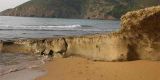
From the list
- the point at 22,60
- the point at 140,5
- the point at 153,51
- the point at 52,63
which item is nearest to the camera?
the point at 153,51

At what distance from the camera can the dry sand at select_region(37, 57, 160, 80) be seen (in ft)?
42.8

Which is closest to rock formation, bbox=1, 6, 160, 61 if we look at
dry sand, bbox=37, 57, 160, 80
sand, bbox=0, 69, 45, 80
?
dry sand, bbox=37, 57, 160, 80

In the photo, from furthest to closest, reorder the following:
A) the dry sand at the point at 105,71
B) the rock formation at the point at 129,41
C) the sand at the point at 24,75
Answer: the rock formation at the point at 129,41, the sand at the point at 24,75, the dry sand at the point at 105,71

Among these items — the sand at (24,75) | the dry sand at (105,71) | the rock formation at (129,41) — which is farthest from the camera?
the rock formation at (129,41)

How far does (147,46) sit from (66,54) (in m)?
5.72

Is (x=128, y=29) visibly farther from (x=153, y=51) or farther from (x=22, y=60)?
(x=22, y=60)

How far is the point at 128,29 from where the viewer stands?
1561 centimetres

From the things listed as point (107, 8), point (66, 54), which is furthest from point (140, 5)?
point (66, 54)

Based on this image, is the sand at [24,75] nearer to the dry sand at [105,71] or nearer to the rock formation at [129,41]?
the dry sand at [105,71]

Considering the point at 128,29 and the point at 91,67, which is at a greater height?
the point at 128,29

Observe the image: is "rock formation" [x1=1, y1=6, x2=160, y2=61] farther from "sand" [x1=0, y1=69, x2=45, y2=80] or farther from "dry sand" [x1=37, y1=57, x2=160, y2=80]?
"sand" [x1=0, y1=69, x2=45, y2=80]

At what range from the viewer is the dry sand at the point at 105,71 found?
13.0 metres

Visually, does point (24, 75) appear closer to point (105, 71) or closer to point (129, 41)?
point (105, 71)

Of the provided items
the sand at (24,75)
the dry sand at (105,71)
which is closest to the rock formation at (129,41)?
the dry sand at (105,71)
